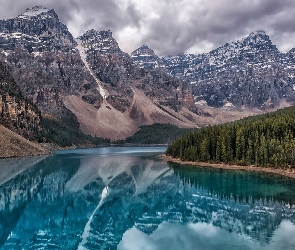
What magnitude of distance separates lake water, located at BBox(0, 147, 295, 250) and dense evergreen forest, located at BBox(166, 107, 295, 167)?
11.4 m

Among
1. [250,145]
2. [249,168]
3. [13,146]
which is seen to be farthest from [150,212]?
[13,146]

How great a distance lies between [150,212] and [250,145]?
63009 millimetres

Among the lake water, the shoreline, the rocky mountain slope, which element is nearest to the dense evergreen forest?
the shoreline

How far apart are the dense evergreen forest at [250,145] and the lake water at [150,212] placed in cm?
1142

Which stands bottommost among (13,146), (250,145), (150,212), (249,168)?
(150,212)

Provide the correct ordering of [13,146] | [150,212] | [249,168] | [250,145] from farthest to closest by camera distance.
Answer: [13,146]
[250,145]
[249,168]
[150,212]

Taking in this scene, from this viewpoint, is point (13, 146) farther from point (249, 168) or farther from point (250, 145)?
point (249, 168)

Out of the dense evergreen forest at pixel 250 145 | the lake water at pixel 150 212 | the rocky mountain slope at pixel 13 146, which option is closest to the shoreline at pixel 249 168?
the dense evergreen forest at pixel 250 145

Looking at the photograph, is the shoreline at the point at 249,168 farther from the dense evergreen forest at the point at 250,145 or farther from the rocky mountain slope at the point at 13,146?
the rocky mountain slope at the point at 13,146

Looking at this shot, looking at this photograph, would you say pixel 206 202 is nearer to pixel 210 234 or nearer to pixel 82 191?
pixel 210 234

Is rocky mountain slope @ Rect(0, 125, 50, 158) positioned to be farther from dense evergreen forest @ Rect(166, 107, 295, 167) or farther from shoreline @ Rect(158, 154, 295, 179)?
Result: dense evergreen forest @ Rect(166, 107, 295, 167)

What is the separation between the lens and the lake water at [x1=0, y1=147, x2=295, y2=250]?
129 feet

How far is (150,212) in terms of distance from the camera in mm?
55062

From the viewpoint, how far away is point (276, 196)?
6250 cm
